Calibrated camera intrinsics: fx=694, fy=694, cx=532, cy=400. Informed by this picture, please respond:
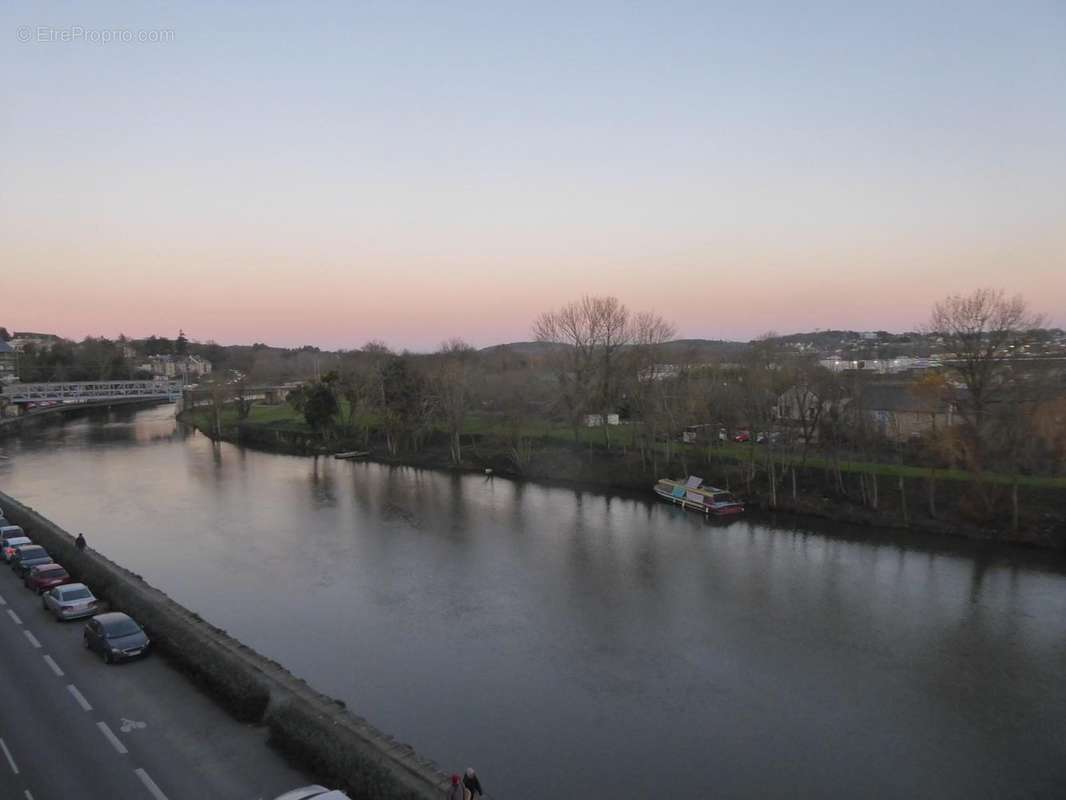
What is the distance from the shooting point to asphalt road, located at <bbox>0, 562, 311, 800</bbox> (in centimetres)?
756

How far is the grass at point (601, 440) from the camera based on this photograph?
22.3 metres

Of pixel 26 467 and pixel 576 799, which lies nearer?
pixel 576 799

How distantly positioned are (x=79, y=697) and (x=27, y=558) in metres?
7.84

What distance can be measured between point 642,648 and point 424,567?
284 inches

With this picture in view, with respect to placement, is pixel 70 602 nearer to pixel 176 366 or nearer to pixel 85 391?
pixel 85 391

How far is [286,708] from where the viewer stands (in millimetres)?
8664

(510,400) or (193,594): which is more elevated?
(510,400)

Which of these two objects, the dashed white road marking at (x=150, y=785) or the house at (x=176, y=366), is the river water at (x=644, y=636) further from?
the house at (x=176, y=366)

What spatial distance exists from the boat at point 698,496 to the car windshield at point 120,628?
60.2ft

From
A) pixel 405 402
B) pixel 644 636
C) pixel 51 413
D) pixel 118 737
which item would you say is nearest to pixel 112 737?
pixel 118 737

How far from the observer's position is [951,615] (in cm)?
1461

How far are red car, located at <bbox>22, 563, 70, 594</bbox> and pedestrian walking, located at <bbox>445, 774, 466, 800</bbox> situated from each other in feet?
36.4

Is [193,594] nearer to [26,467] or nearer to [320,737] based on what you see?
[320,737]

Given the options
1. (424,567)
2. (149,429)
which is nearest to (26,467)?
(149,429)
